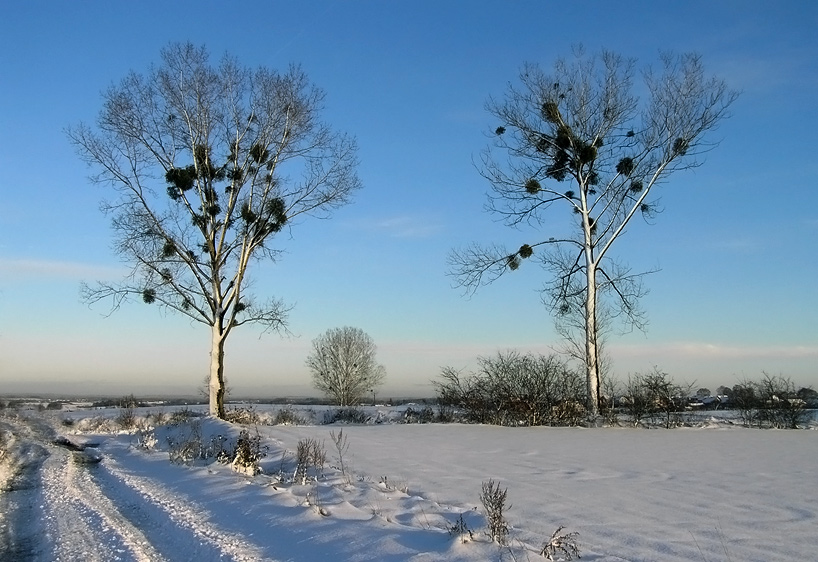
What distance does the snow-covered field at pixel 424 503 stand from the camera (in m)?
5.50

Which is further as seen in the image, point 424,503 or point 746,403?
point 746,403

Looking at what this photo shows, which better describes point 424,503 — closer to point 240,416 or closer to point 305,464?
point 305,464

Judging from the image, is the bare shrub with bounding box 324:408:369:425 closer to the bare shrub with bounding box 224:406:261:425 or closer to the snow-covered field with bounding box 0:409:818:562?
the bare shrub with bounding box 224:406:261:425

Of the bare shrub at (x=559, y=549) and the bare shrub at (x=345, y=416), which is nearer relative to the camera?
the bare shrub at (x=559, y=549)

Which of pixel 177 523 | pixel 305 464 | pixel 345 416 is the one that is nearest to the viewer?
pixel 177 523

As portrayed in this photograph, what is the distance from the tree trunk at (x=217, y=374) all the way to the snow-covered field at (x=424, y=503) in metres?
4.39

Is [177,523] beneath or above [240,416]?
beneath

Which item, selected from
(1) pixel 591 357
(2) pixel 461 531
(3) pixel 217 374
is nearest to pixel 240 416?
(3) pixel 217 374

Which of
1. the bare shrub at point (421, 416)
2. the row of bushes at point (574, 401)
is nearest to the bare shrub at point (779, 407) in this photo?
the row of bushes at point (574, 401)

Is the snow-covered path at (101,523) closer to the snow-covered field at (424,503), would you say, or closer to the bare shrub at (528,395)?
the snow-covered field at (424,503)

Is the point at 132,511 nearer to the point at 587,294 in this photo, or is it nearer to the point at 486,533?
the point at 486,533

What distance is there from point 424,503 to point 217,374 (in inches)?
484

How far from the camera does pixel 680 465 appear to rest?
33.2 feet

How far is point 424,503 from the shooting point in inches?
287
